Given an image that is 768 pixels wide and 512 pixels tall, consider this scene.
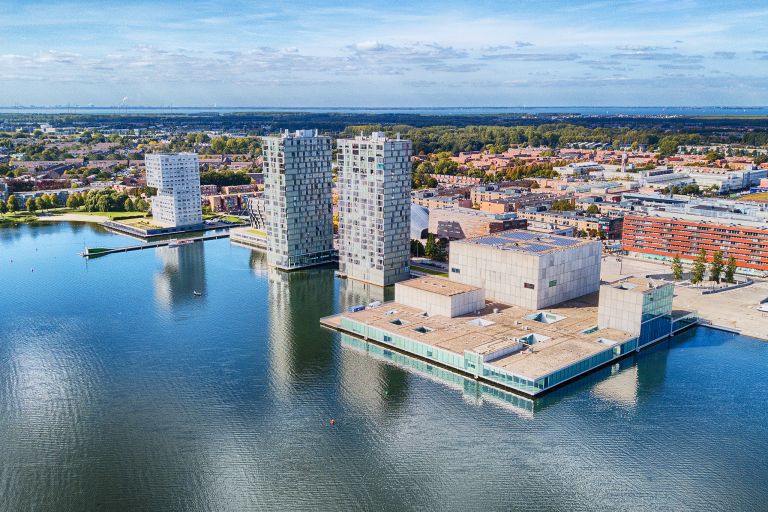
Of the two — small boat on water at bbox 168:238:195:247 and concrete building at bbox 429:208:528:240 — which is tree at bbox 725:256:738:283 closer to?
concrete building at bbox 429:208:528:240

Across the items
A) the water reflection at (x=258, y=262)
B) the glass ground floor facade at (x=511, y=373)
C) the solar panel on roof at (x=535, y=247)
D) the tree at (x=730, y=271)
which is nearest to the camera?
the glass ground floor facade at (x=511, y=373)

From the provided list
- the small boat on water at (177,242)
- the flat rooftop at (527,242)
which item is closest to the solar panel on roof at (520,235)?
the flat rooftop at (527,242)

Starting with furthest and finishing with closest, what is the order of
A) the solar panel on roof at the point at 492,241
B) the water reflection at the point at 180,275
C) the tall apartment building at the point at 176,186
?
the tall apartment building at the point at 176,186 → the water reflection at the point at 180,275 → the solar panel on roof at the point at 492,241

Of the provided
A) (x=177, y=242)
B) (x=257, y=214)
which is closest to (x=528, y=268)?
(x=257, y=214)

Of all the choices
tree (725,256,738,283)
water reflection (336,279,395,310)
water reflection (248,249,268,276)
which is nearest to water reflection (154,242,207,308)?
water reflection (248,249,268,276)

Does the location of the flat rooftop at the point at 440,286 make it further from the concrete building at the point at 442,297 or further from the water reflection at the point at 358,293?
the water reflection at the point at 358,293
